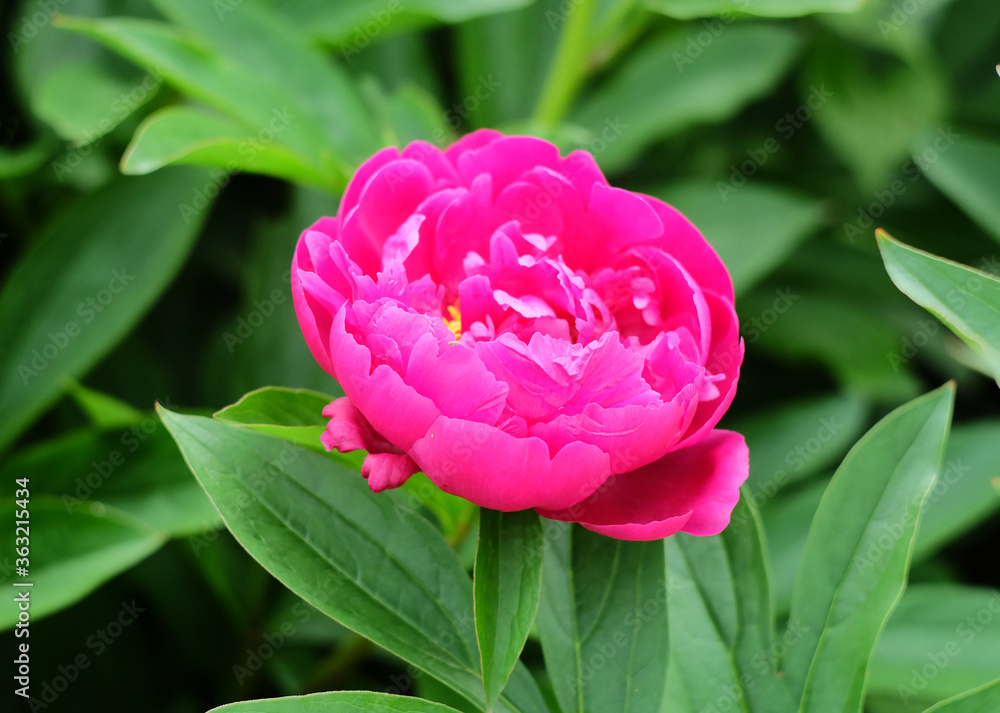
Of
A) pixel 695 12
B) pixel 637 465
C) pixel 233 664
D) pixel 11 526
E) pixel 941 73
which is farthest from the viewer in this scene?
pixel 941 73

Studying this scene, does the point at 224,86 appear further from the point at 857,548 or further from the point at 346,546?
the point at 857,548

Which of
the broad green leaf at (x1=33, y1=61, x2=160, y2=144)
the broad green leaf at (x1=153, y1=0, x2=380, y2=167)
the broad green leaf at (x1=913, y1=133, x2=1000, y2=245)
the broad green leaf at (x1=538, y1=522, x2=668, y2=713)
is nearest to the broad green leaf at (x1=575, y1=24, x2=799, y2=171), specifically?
the broad green leaf at (x1=913, y1=133, x2=1000, y2=245)

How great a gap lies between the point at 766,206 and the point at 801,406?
0.28 metres

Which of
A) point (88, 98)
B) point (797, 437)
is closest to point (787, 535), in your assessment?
point (797, 437)

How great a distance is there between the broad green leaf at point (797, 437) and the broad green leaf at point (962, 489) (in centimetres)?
13

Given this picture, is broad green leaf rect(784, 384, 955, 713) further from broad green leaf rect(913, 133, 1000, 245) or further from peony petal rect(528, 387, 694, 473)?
broad green leaf rect(913, 133, 1000, 245)

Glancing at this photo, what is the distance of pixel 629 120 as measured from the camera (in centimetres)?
126

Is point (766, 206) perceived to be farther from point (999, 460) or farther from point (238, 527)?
point (238, 527)

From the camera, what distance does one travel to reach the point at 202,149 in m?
0.79

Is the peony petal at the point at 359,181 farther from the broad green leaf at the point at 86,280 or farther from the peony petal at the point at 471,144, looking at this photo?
the broad green leaf at the point at 86,280

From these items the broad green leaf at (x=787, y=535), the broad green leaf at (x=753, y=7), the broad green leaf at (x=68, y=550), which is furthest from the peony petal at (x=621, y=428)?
the broad green leaf at (x=787, y=535)

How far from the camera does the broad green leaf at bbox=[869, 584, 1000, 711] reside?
0.95m

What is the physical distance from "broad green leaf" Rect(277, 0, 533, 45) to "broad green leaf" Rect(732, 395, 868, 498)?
637 mm

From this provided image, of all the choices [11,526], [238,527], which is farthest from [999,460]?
[11,526]
